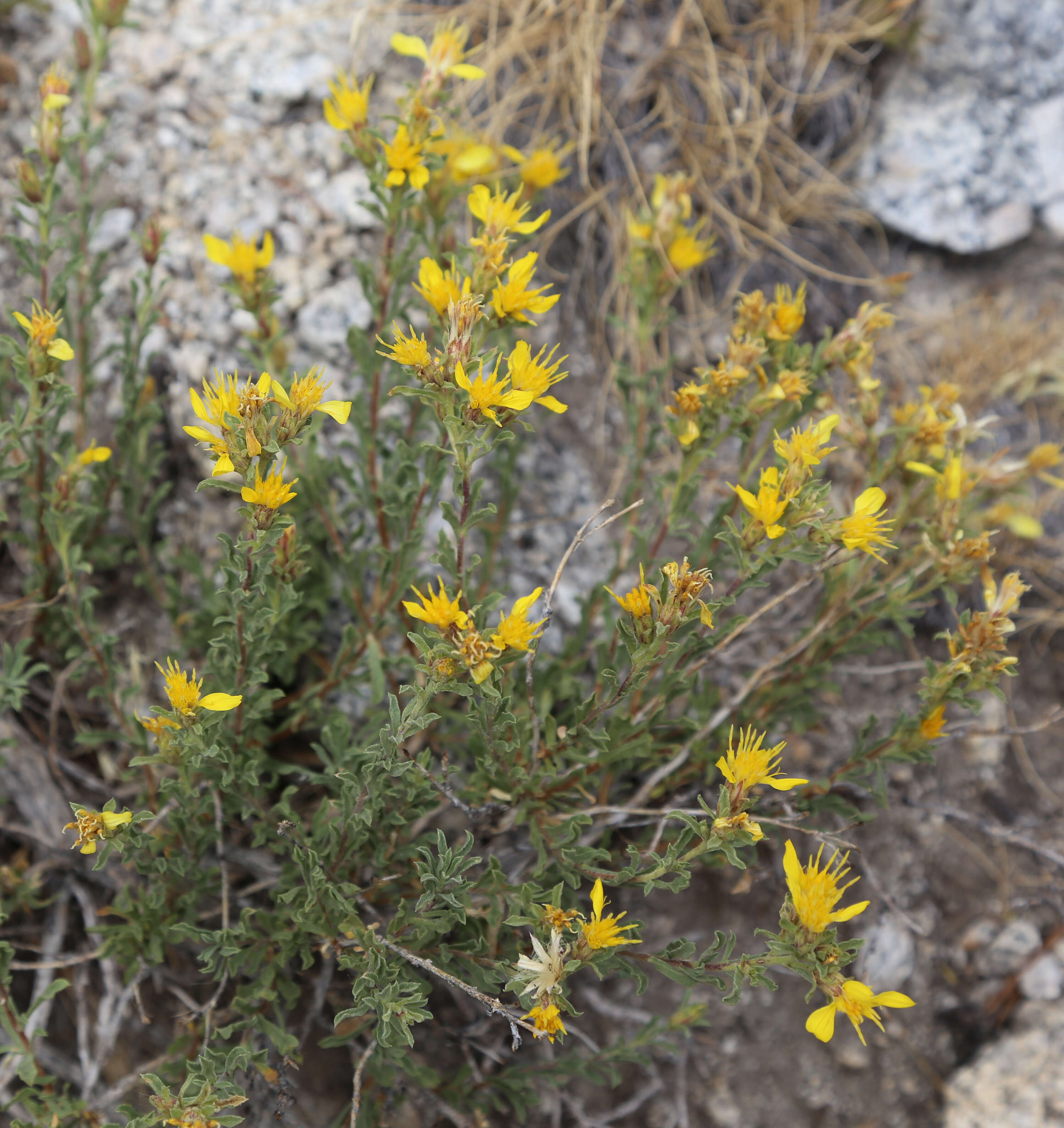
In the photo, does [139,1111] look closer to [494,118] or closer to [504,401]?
[504,401]

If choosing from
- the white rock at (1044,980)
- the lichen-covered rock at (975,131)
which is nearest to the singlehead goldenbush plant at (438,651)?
the white rock at (1044,980)

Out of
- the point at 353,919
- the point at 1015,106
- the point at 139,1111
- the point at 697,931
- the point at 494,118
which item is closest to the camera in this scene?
the point at 353,919

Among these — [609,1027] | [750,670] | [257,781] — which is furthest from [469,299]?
[609,1027]

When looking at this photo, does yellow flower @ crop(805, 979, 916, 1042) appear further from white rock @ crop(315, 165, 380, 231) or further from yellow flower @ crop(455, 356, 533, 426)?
white rock @ crop(315, 165, 380, 231)

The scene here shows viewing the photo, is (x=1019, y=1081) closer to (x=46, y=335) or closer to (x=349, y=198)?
(x=46, y=335)

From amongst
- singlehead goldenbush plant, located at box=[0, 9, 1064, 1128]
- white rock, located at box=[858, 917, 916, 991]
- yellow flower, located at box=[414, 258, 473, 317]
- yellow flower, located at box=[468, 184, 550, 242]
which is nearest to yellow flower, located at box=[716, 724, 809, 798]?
singlehead goldenbush plant, located at box=[0, 9, 1064, 1128]
